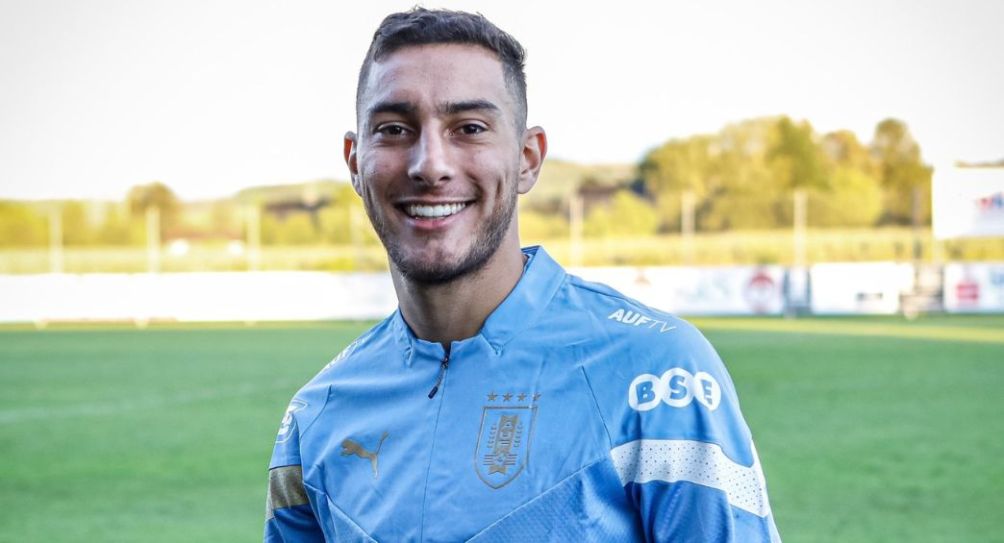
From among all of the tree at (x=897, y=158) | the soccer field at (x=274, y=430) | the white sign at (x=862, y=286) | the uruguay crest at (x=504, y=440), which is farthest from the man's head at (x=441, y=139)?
the tree at (x=897, y=158)

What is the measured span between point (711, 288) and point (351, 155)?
88.2ft

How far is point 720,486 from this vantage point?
1914 mm

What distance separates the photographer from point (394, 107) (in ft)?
7.02

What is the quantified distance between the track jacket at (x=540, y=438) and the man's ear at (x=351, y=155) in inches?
10.4

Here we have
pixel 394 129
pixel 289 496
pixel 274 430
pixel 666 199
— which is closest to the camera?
pixel 394 129

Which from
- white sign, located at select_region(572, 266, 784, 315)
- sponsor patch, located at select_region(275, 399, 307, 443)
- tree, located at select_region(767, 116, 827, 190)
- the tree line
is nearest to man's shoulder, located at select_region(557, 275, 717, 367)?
sponsor patch, located at select_region(275, 399, 307, 443)

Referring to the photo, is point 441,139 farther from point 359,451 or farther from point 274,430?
point 274,430

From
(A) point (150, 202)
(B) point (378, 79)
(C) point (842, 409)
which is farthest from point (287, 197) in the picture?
(B) point (378, 79)

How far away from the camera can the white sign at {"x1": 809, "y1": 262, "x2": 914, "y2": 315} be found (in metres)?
28.0

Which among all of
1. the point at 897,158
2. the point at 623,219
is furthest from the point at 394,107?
the point at 897,158

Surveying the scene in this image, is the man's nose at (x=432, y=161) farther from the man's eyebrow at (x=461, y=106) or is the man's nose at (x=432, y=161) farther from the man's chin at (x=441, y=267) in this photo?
the man's chin at (x=441, y=267)

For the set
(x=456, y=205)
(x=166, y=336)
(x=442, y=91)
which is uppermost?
(x=442, y=91)

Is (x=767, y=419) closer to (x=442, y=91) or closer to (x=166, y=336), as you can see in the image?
(x=442, y=91)

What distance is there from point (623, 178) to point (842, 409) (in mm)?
74198
